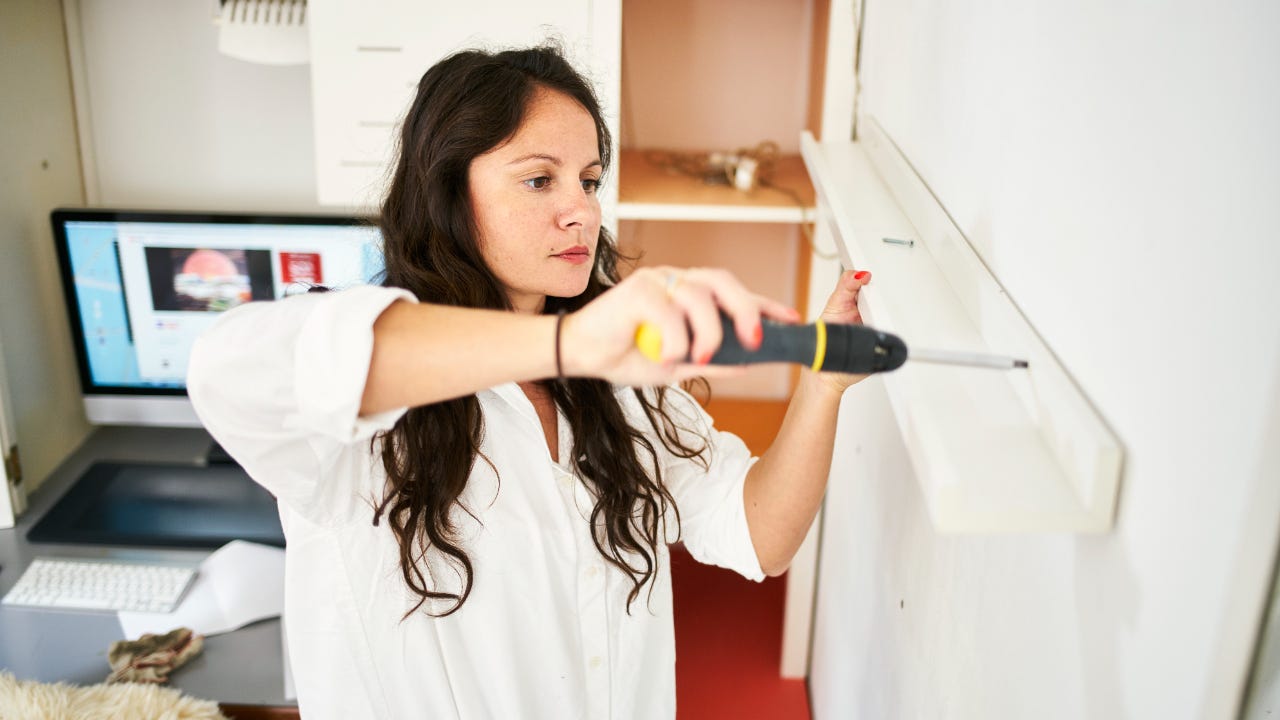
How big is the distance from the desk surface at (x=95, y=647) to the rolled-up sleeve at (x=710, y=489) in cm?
67

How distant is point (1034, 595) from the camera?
645 millimetres

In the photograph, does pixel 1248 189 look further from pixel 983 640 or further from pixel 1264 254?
pixel 983 640

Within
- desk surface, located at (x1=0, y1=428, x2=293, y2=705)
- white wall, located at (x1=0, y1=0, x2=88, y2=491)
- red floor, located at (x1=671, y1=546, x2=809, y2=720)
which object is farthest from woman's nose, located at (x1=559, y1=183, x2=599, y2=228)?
white wall, located at (x1=0, y1=0, x2=88, y2=491)

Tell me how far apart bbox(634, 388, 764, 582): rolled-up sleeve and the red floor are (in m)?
0.63

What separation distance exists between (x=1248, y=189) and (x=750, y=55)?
1564mm

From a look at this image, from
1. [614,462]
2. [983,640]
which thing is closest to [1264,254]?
[983,640]

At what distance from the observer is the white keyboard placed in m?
1.58

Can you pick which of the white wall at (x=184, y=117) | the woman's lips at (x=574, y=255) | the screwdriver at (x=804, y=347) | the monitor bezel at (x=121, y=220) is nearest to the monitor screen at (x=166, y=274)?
the monitor bezel at (x=121, y=220)

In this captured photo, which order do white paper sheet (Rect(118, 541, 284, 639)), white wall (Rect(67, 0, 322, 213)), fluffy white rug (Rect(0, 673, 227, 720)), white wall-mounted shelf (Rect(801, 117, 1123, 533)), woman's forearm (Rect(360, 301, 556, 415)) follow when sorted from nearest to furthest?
white wall-mounted shelf (Rect(801, 117, 1123, 533)) → woman's forearm (Rect(360, 301, 556, 415)) → fluffy white rug (Rect(0, 673, 227, 720)) → white paper sheet (Rect(118, 541, 284, 639)) → white wall (Rect(67, 0, 322, 213))

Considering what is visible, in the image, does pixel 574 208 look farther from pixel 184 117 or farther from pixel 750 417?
pixel 184 117

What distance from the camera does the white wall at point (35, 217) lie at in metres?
1.77

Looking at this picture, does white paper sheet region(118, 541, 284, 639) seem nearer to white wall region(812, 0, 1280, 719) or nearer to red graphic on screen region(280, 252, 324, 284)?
red graphic on screen region(280, 252, 324, 284)

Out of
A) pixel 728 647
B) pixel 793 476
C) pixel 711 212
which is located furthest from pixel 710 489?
pixel 728 647

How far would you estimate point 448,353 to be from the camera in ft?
2.06
